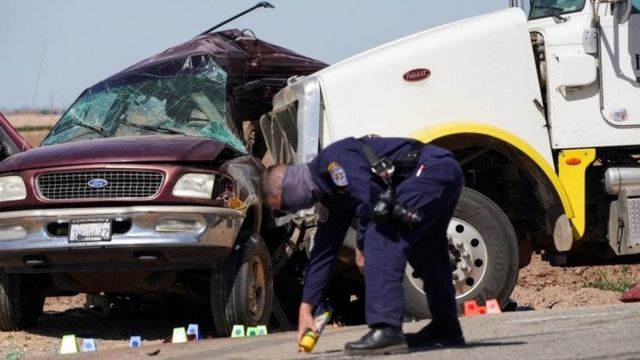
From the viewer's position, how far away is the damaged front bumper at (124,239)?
909 centimetres

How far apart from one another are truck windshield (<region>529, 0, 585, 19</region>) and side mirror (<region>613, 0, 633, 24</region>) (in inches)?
13.7

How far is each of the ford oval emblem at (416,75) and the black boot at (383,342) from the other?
3473mm

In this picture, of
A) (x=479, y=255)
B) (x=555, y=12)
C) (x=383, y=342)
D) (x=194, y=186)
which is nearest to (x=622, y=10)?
(x=555, y=12)

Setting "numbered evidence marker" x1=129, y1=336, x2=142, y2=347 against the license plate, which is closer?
the license plate

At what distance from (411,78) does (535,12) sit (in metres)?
1.78

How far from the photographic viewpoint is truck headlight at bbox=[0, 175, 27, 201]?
9.59 meters

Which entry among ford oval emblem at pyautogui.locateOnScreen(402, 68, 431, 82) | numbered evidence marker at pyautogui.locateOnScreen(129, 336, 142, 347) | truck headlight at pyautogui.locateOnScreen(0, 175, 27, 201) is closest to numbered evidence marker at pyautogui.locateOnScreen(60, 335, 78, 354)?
numbered evidence marker at pyautogui.locateOnScreen(129, 336, 142, 347)

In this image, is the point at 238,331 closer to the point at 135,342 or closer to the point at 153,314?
the point at 135,342

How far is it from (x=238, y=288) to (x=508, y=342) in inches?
106

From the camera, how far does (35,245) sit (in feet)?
30.3

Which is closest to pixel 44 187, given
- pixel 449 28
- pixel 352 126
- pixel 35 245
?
pixel 35 245

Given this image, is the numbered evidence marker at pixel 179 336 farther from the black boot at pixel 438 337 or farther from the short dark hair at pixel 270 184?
the short dark hair at pixel 270 184

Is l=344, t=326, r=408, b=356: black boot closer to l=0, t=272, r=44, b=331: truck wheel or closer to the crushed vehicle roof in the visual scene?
l=0, t=272, r=44, b=331: truck wheel

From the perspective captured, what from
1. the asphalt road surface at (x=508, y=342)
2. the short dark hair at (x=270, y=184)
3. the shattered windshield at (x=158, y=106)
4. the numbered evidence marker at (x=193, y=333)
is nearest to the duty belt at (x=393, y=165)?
the short dark hair at (x=270, y=184)
